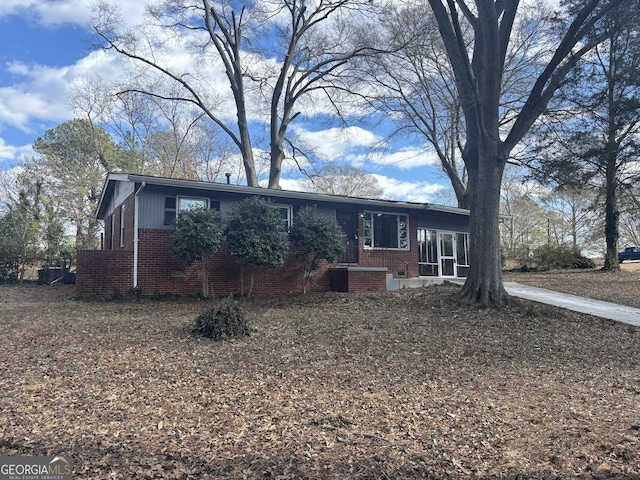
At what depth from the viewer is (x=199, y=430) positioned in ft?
11.2

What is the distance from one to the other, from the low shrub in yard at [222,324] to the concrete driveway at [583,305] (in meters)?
7.84

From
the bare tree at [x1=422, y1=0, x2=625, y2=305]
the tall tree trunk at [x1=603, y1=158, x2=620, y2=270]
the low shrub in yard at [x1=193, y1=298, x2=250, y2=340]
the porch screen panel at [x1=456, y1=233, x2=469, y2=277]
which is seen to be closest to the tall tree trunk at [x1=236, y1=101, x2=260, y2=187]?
the porch screen panel at [x1=456, y1=233, x2=469, y2=277]

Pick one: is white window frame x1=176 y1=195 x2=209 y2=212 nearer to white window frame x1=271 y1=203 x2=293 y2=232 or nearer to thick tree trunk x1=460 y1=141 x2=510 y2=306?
white window frame x1=271 y1=203 x2=293 y2=232

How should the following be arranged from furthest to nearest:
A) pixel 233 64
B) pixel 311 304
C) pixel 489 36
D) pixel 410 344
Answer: pixel 233 64 → pixel 311 304 → pixel 489 36 → pixel 410 344

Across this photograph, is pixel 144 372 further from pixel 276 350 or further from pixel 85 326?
pixel 85 326

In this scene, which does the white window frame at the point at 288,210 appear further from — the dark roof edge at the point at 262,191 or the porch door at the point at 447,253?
the porch door at the point at 447,253

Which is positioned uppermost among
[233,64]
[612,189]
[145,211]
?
[233,64]

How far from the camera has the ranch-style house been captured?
437 inches

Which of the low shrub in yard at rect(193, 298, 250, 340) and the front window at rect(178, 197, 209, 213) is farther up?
the front window at rect(178, 197, 209, 213)

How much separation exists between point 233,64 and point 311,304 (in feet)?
49.7

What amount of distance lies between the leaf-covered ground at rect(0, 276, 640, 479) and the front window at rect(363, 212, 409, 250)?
22.5ft

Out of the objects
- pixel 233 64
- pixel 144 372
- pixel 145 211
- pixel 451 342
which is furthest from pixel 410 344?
pixel 233 64

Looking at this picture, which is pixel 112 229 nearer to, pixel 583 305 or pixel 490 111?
pixel 490 111

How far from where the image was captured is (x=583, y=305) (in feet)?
35.6
